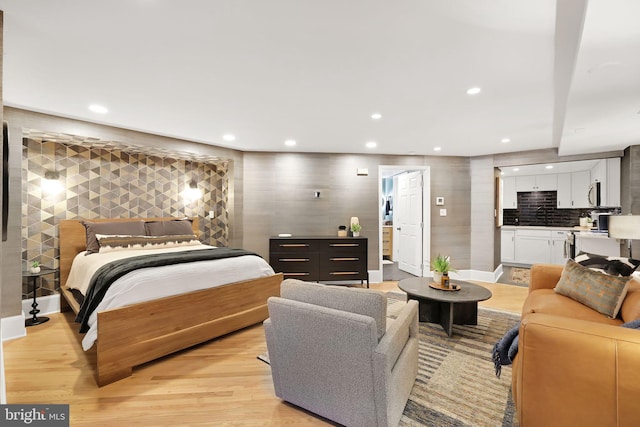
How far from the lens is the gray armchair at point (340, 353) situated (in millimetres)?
1560

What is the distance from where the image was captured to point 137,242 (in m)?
3.73

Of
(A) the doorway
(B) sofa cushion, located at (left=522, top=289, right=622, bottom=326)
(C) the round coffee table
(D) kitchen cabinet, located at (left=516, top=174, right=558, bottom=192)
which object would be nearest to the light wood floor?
(C) the round coffee table

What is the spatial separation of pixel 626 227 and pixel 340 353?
97.7 inches

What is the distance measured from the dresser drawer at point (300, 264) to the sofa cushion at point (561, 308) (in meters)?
2.99

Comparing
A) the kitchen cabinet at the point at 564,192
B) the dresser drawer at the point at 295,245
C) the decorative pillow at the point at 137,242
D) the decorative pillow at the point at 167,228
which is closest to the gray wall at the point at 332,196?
the dresser drawer at the point at 295,245

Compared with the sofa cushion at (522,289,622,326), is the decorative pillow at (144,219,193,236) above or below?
above

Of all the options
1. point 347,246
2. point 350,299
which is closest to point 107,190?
point 347,246

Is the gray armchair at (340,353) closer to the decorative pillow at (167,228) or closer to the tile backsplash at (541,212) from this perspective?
the decorative pillow at (167,228)

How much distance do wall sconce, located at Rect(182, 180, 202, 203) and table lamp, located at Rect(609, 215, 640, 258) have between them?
5.29 meters

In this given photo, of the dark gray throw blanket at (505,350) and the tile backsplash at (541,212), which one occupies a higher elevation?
the tile backsplash at (541,212)

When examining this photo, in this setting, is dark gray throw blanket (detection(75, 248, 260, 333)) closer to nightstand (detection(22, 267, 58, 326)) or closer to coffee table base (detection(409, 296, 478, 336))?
nightstand (detection(22, 267, 58, 326))

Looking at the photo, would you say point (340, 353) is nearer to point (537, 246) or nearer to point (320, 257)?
point (320, 257)

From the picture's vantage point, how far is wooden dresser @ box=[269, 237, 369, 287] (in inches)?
195

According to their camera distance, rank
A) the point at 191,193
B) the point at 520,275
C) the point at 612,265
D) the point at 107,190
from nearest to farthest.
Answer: the point at 612,265 < the point at 107,190 < the point at 191,193 < the point at 520,275
